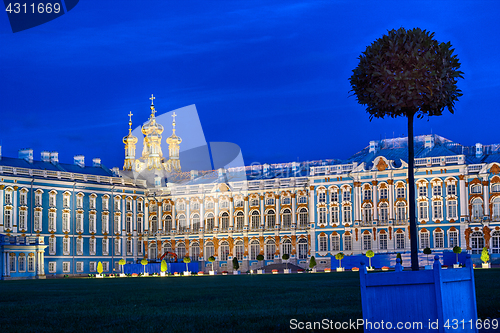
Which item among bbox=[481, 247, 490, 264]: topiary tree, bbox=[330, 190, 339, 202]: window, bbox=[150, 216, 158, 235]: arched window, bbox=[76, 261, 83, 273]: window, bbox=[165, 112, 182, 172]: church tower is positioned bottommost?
bbox=[76, 261, 83, 273]: window

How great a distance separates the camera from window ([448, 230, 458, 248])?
234 ft

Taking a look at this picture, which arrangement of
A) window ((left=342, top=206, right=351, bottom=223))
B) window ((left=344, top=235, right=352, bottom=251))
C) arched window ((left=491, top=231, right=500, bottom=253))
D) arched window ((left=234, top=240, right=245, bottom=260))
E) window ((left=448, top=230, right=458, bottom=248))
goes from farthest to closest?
arched window ((left=234, top=240, right=245, bottom=260)) < window ((left=342, top=206, right=351, bottom=223)) < window ((left=344, top=235, right=352, bottom=251)) < window ((left=448, top=230, right=458, bottom=248)) < arched window ((left=491, top=231, right=500, bottom=253))

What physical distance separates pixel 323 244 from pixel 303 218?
4.19 meters

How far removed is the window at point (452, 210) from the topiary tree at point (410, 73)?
2420 inches

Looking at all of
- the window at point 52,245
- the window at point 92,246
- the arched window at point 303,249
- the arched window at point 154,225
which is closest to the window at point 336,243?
the arched window at point 303,249

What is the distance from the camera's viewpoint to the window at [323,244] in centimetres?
7700

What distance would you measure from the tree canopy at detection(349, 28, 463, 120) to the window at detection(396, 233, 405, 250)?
62.2 m

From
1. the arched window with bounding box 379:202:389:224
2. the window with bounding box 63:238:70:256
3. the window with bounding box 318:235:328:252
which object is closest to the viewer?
the arched window with bounding box 379:202:389:224

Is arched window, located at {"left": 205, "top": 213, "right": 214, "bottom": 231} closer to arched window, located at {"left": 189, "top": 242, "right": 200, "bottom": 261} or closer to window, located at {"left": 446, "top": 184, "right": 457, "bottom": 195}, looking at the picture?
arched window, located at {"left": 189, "top": 242, "right": 200, "bottom": 261}

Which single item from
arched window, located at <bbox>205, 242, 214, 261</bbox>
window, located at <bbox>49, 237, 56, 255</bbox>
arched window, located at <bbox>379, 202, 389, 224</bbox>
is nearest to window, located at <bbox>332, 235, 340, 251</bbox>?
arched window, located at <bbox>379, 202, 389, 224</bbox>

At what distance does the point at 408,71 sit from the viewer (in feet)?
39.2

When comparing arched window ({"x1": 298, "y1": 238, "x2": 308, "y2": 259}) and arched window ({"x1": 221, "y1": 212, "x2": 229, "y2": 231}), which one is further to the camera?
arched window ({"x1": 221, "y1": 212, "x2": 229, "y2": 231})

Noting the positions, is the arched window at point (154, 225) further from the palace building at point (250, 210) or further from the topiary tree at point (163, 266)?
the topiary tree at point (163, 266)

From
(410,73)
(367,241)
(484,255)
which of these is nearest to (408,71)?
(410,73)
